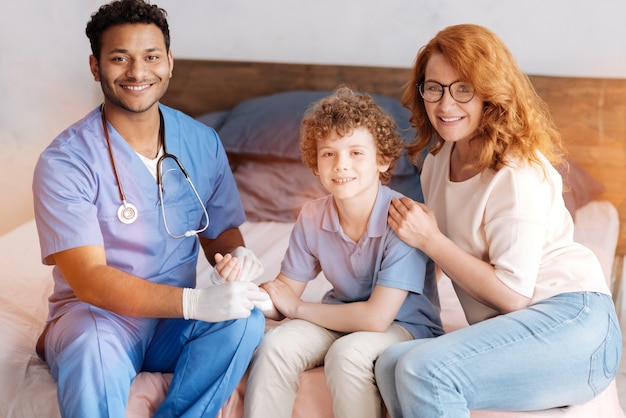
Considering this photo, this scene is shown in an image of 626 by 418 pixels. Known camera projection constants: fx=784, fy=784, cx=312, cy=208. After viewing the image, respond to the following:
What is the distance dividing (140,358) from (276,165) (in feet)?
4.37

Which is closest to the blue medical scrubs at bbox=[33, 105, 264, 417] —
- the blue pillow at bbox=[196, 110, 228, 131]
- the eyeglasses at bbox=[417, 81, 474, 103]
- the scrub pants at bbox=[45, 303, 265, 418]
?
the scrub pants at bbox=[45, 303, 265, 418]

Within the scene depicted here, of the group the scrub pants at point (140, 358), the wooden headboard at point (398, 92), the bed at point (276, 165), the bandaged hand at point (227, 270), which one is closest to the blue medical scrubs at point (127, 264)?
the scrub pants at point (140, 358)

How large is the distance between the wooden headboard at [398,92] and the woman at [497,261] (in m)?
1.19

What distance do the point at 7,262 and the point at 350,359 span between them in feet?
4.51

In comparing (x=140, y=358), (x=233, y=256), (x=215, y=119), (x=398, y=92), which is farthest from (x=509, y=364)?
(x=215, y=119)

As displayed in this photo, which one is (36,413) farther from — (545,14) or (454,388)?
(545,14)

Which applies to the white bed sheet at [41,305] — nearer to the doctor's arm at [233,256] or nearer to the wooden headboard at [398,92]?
the wooden headboard at [398,92]

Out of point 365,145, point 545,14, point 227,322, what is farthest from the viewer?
point 545,14

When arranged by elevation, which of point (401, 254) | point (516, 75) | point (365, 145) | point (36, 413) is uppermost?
point (516, 75)

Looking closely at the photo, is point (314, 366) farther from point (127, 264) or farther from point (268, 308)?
point (127, 264)

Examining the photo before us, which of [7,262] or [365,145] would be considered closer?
[365,145]

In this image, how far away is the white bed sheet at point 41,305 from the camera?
1.60 m

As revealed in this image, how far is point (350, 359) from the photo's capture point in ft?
4.93

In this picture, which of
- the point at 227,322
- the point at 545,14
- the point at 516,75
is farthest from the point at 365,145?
the point at 545,14
